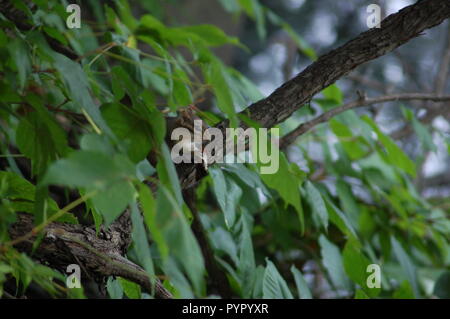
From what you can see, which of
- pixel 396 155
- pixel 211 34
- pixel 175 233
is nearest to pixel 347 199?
pixel 396 155

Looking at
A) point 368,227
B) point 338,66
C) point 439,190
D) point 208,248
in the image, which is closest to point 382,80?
point 439,190

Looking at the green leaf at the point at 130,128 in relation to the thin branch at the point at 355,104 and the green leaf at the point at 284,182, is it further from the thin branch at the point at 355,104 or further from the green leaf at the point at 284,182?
the thin branch at the point at 355,104

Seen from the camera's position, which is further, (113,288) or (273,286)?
(273,286)

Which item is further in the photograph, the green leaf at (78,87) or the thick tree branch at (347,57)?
the thick tree branch at (347,57)

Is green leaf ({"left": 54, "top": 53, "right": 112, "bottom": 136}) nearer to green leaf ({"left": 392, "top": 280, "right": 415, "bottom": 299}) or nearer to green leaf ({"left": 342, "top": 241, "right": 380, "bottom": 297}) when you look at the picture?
green leaf ({"left": 342, "top": 241, "right": 380, "bottom": 297})

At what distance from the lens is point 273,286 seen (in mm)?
719

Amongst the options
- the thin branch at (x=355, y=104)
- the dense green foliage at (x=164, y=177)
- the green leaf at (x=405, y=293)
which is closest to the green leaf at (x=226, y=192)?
the dense green foliage at (x=164, y=177)

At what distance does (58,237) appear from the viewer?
56 cm

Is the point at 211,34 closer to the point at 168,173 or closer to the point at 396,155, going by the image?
the point at 396,155

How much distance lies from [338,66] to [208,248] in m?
0.35

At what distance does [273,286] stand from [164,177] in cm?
29

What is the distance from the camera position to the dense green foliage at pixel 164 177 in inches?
15.9

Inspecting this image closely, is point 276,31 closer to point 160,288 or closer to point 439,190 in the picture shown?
point 439,190

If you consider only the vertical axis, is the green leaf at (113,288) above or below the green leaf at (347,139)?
below
